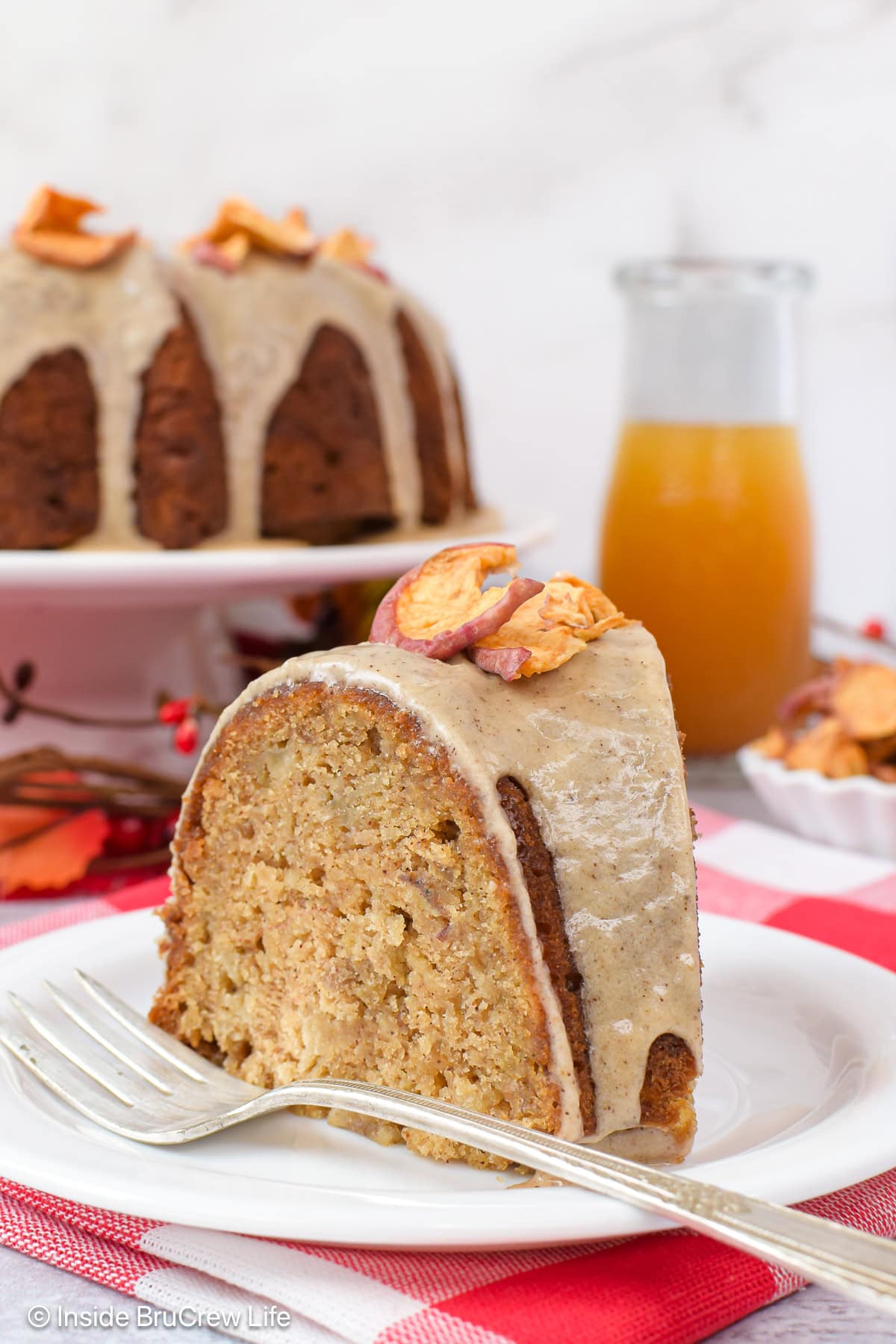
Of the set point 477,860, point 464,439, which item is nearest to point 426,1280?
point 477,860

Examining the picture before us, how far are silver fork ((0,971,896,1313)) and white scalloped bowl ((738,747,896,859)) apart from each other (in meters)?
0.85

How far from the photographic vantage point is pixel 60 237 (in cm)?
171

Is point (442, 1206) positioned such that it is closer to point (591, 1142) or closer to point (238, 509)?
point (591, 1142)

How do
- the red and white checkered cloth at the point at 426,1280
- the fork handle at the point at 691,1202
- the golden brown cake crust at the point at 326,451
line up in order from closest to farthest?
the fork handle at the point at 691,1202
the red and white checkered cloth at the point at 426,1280
the golden brown cake crust at the point at 326,451

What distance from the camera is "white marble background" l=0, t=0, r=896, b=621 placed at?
2.50 metres

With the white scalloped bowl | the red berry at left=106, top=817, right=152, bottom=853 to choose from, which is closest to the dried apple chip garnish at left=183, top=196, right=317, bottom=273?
the red berry at left=106, top=817, right=152, bottom=853

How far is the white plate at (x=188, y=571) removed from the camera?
4.91 feet

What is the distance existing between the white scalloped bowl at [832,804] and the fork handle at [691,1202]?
908mm

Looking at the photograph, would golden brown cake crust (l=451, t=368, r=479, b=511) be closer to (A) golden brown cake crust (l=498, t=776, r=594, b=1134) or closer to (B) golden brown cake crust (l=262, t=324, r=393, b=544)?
(B) golden brown cake crust (l=262, t=324, r=393, b=544)

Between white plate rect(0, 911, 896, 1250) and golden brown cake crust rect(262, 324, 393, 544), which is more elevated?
golden brown cake crust rect(262, 324, 393, 544)

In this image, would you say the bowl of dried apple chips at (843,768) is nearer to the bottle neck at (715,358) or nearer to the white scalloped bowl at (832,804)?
the white scalloped bowl at (832,804)

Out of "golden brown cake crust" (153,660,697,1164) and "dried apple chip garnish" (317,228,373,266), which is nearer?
"golden brown cake crust" (153,660,697,1164)

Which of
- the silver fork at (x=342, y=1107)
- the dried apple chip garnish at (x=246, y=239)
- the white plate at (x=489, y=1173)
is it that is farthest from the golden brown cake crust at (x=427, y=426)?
the silver fork at (x=342, y=1107)

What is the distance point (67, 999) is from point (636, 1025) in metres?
0.39
